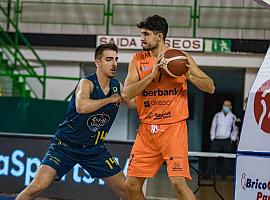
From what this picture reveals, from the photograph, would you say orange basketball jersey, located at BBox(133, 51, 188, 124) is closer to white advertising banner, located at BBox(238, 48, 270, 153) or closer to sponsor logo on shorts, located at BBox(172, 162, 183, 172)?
sponsor logo on shorts, located at BBox(172, 162, 183, 172)

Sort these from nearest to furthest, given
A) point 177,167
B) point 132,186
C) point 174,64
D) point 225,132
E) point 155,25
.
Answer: point 174,64 → point 177,167 → point 155,25 → point 132,186 → point 225,132

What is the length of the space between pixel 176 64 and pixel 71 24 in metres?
12.3

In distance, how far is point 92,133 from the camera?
7305 millimetres

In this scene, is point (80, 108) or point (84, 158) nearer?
point (80, 108)

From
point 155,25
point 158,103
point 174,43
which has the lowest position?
point 158,103

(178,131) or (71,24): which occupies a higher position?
(71,24)

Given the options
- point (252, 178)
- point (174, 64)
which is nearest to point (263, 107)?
point (252, 178)

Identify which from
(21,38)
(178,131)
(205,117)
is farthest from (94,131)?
(205,117)

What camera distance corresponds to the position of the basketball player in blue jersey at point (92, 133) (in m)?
7.14

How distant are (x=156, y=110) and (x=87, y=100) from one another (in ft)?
2.57

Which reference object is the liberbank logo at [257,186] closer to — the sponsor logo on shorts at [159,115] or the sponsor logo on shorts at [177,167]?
the sponsor logo on shorts at [177,167]

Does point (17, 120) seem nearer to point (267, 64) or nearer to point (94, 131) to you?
point (94, 131)

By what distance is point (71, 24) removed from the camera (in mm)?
18297

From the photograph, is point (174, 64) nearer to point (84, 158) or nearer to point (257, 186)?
point (257, 186)
